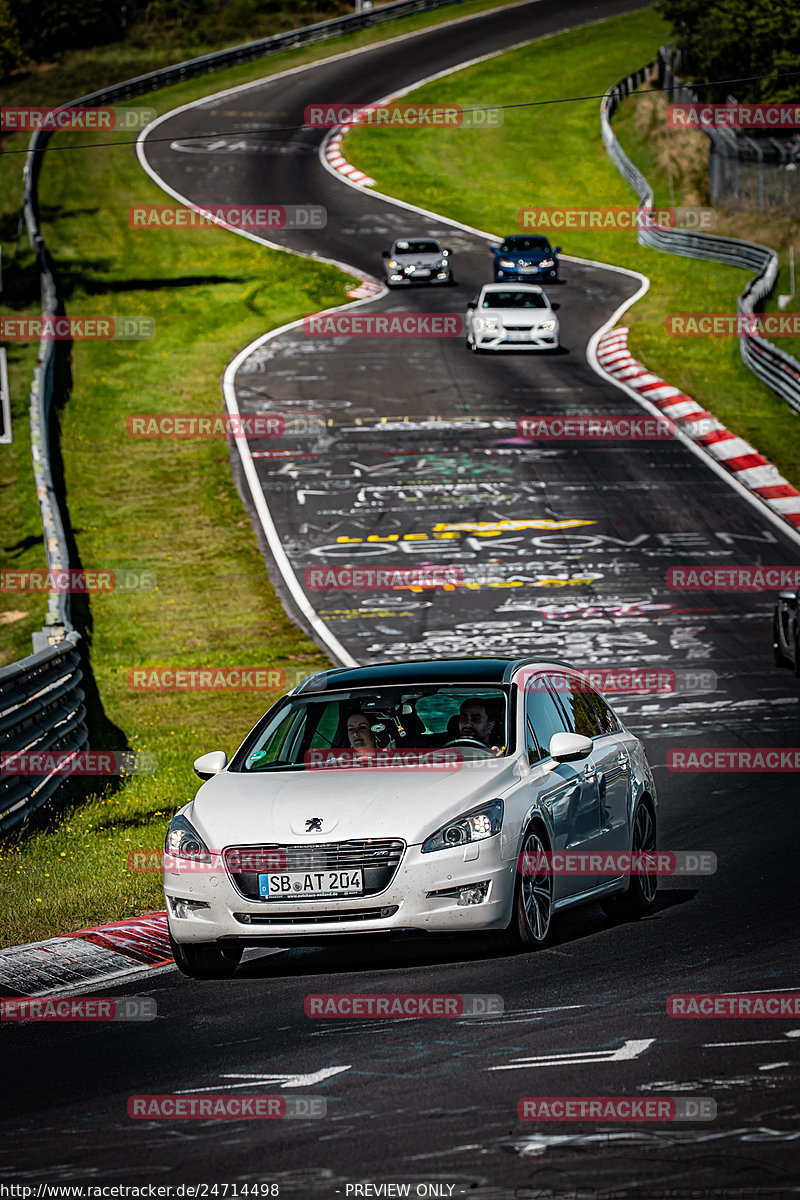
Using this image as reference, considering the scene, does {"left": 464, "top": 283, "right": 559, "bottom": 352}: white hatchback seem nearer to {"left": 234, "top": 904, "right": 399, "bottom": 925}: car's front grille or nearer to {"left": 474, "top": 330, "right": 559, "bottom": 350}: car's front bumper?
{"left": 474, "top": 330, "right": 559, "bottom": 350}: car's front bumper

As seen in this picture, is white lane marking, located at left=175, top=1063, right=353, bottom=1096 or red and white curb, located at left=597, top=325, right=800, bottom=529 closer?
white lane marking, located at left=175, top=1063, right=353, bottom=1096

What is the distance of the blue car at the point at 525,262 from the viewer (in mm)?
46219

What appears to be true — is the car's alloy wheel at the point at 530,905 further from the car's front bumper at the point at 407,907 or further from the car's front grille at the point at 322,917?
the car's front grille at the point at 322,917

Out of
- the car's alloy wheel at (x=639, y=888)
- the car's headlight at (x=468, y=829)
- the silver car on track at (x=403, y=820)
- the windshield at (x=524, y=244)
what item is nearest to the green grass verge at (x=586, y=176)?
the windshield at (x=524, y=244)

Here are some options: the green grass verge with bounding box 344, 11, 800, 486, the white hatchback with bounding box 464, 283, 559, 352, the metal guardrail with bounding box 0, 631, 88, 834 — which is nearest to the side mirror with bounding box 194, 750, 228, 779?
the metal guardrail with bounding box 0, 631, 88, 834

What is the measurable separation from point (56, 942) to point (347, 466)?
74.8ft

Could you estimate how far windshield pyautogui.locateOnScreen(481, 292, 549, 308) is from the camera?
129 ft

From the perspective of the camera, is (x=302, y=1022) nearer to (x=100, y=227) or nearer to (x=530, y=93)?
(x=100, y=227)

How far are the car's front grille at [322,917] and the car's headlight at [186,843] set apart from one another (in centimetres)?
38

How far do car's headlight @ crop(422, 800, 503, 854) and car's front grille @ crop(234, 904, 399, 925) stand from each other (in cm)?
35

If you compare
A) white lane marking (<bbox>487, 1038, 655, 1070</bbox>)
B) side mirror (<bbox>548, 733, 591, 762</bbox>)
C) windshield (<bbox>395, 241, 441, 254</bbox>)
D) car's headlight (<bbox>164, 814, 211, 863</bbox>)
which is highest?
white lane marking (<bbox>487, 1038, 655, 1070</bbox>)

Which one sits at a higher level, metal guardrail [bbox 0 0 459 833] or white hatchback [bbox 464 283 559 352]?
metal guardrail [bbox 0 0 459 833]

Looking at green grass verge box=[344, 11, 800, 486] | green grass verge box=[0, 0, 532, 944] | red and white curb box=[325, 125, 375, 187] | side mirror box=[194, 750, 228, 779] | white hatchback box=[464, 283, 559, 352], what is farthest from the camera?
red and white curb box=[325, 125, 375, 187]

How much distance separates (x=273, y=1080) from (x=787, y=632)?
46.1 ft
